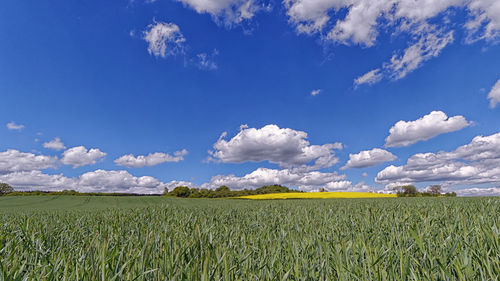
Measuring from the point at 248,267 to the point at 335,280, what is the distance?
2.38 ft

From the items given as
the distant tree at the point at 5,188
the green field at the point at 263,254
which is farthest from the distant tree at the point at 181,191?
the green field at the point at 263,254

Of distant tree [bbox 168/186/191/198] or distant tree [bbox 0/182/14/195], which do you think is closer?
distant tree [bbox 168/186/191/198]

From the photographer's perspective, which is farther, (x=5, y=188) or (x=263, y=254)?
(x=5, y=188)

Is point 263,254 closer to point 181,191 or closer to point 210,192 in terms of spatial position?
point 210,192

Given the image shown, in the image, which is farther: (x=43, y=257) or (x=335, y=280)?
(x=43, y=257)

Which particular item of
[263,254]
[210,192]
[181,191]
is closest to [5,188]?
[181,191]

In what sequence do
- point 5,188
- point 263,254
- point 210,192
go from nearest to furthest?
point 263,254, point 210,192, point 5,188

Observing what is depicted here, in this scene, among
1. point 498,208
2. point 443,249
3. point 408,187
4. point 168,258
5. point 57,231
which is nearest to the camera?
point 168,258

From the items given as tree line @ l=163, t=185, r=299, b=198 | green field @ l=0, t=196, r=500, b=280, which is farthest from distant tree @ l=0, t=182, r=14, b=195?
green field @ l=0, t=196, r=500, b=280

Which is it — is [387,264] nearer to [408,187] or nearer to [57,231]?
[57,231]

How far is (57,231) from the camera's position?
4.80 metres

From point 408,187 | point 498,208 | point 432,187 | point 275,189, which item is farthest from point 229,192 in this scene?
point 498,208

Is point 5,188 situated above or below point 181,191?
above

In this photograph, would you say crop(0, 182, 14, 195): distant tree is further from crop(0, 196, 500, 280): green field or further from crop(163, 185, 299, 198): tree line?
crop(0, 196, 500, 280): green field
